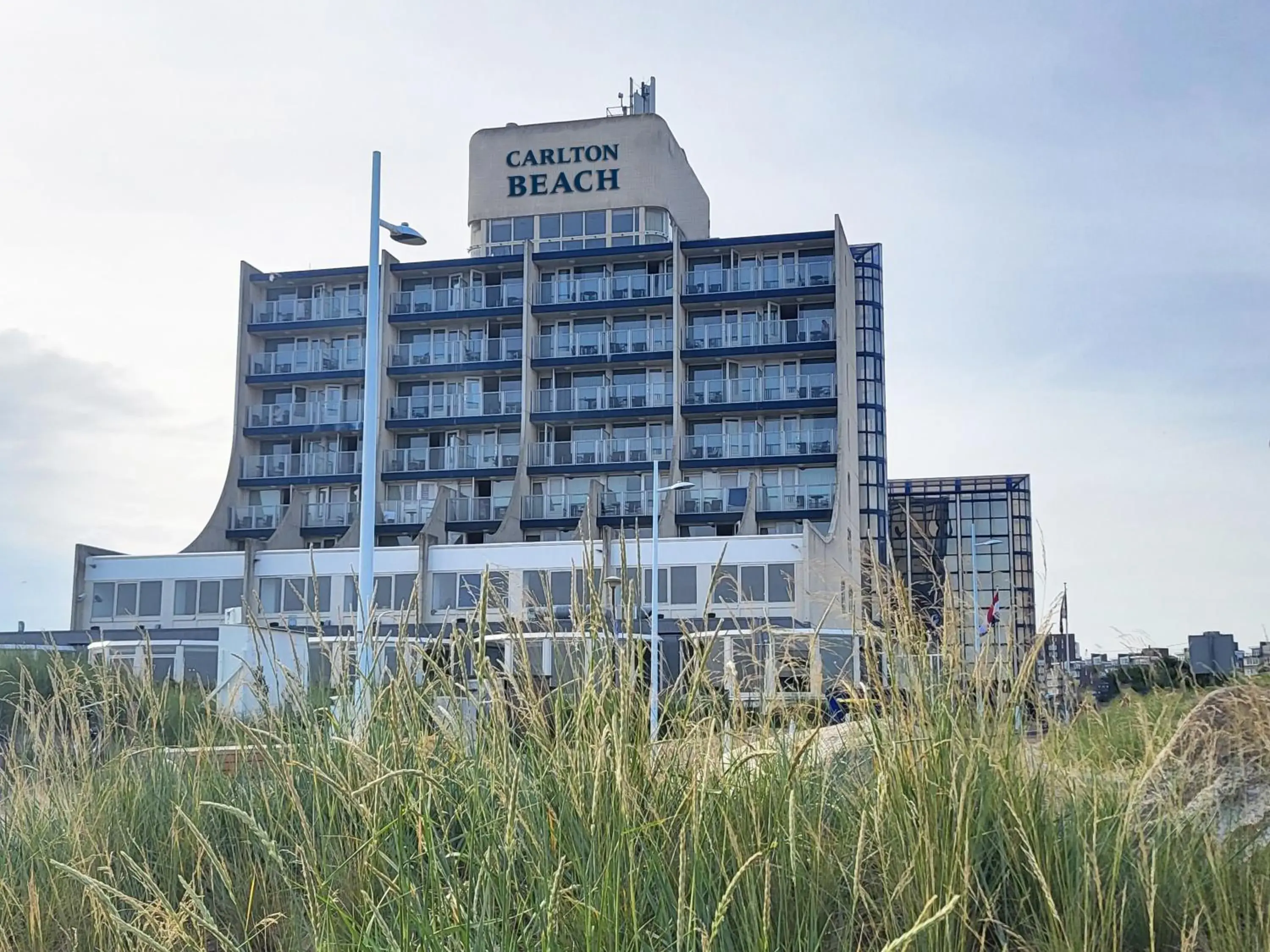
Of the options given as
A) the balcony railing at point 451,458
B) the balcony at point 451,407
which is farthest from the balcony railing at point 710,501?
the balcony at point 451,407

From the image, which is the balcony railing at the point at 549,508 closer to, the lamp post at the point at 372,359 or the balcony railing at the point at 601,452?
the balcony railing at the point at 601,452

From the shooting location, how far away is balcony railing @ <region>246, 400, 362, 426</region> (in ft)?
175

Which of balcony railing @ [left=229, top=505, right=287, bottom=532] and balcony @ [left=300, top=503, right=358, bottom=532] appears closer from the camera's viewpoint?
balcony @ [left=300, top=503, right=358, bottom=532]

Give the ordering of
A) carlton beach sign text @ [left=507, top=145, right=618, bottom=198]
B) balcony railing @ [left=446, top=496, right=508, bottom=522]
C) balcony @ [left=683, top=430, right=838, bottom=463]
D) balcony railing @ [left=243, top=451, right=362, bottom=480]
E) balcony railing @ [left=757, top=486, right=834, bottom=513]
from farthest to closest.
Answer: carlton beach sign text @ [left=507, top=145, right=618, bottom=198]
balcony railing @ [left=243, top=451, right=362, bottom=480]
balcony railing @ [left=446, top=496, right=508, bottom=522]
balcony @ [left=683, top=430, right=838, bottom=463]
balcony railing @ [left=757, top=486, right=834, bottom=513]

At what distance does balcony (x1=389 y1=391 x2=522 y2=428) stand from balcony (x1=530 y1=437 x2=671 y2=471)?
6.36 ft

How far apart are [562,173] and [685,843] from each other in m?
54.7

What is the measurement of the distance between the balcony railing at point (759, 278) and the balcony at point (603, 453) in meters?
5.96

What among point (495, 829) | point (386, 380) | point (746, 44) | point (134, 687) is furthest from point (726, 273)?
point (495, 829)

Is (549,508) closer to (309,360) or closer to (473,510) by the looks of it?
(473,510)

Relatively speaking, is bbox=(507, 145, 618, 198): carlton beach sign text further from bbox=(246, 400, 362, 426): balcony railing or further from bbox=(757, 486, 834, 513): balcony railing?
bbox=(757, 486, 834, 513): balcony railing

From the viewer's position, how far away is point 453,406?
173 feet

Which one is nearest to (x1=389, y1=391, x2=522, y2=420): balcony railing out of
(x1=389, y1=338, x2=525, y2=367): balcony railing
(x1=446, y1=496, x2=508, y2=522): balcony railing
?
(x1=389, y1=338, x2=525, y2=367): balcony railing

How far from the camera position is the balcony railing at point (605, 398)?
168 ft

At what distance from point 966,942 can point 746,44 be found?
282 inches
